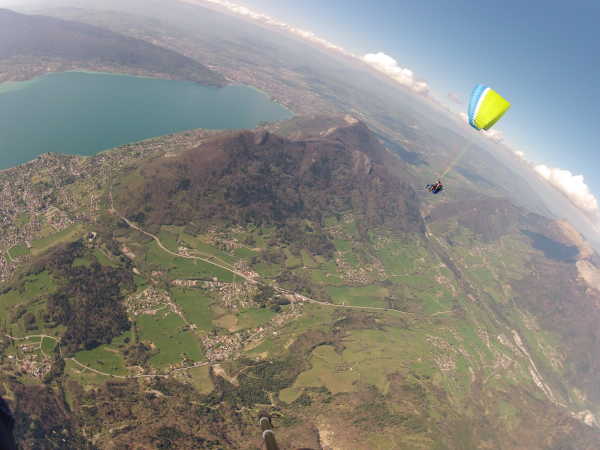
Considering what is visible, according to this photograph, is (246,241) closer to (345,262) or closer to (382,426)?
(345,262)

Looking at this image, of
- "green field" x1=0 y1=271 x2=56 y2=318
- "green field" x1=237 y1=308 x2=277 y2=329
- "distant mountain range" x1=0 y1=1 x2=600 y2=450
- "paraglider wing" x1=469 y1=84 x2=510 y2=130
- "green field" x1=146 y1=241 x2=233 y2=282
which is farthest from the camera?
"green field" x1=146 y1=241 x2=233 y2=282

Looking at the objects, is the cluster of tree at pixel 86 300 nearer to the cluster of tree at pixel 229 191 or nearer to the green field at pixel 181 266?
the green field at pixel 181 266

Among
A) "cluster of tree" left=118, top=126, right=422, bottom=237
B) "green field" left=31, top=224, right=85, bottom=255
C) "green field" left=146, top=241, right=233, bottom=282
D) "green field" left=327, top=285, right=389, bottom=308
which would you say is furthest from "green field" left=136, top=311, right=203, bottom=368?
"green field" left=327, top=285, right=389, bottom=308

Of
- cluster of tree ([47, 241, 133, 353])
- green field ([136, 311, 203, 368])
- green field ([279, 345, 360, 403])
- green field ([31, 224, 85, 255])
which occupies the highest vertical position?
green field ([279, 345, 360, 403])

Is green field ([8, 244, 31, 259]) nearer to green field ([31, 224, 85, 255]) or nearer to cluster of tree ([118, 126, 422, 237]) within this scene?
green field ([31, 224, 85, 255])

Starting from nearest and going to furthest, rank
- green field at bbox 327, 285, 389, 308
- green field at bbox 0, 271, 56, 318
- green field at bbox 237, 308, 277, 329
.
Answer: green field at bbox 0, 271, 56, 318 → green field at bbox 237, 308, 277, 329 → green field at bbox 327, 285, 389, 308

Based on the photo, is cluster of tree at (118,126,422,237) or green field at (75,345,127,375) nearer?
green field at (75,345,127,375)

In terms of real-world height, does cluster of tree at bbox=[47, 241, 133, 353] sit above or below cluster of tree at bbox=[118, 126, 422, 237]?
below

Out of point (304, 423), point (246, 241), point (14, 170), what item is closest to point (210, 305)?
point (246, 241)

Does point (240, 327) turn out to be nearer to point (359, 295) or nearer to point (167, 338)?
point (167, 338)
